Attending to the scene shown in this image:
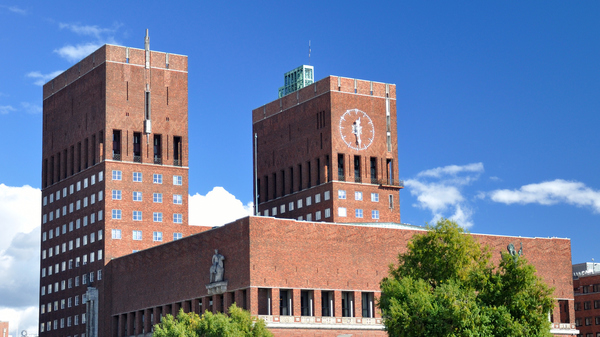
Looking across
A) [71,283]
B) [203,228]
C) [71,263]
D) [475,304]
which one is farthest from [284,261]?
[71,263]

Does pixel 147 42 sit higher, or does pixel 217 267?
pixel 147 42

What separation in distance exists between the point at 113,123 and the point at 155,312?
32542 millimetres

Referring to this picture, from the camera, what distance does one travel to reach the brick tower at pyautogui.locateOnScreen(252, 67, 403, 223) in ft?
532

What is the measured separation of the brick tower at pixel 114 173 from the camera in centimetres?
14950

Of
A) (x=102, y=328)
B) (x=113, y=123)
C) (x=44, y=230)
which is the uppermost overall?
(x=113, y=123)

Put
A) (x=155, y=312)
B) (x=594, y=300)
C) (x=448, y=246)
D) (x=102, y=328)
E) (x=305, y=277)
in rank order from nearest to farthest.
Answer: (x=448, y=246) → (x=305, y=277) → (x=155, y=312) → (x=102, y=328) → (x=594, y=300)

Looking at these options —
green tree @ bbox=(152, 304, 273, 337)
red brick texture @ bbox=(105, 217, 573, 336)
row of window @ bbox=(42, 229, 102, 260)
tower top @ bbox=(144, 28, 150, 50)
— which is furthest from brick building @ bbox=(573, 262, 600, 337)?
green tree @ bbox=(152, 304, 273, 337)

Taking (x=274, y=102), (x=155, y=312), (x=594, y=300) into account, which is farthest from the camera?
(x=594, y=300)

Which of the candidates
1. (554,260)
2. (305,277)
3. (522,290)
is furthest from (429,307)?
(554,260)

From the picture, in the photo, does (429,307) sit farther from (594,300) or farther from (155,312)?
(594,300)

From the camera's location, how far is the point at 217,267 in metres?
120

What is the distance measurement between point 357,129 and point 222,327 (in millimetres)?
67959

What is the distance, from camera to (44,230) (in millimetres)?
168625

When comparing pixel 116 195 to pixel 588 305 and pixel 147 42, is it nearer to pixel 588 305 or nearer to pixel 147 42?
pixel 147 42
